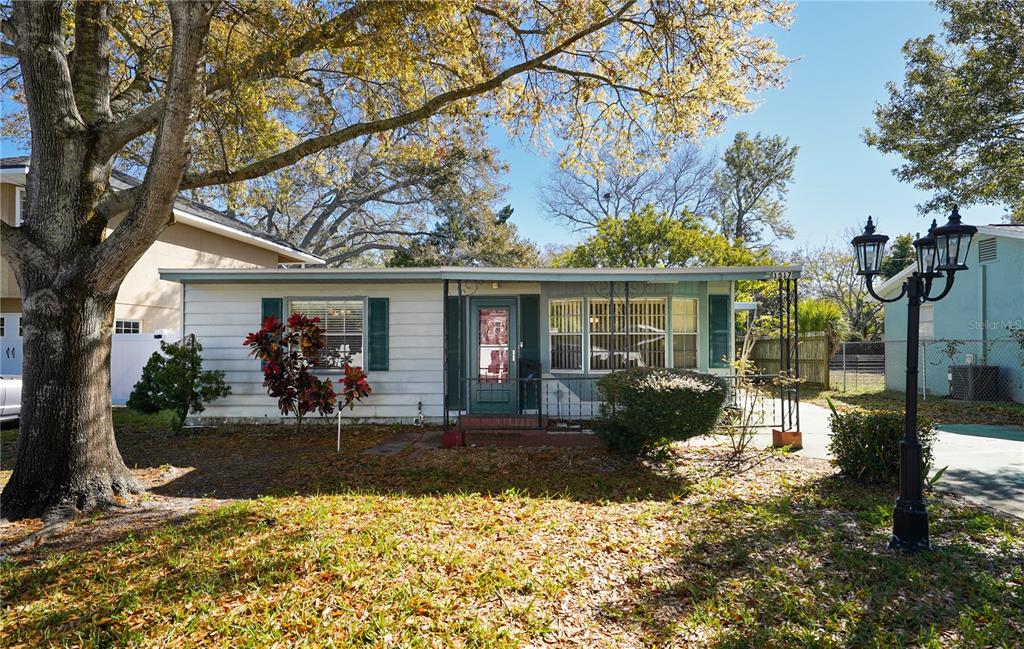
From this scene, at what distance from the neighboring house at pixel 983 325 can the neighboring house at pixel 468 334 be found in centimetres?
708

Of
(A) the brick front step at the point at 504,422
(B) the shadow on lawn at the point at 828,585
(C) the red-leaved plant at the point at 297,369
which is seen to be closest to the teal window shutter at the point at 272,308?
(C) the red-leaved plant at the point at 297,369

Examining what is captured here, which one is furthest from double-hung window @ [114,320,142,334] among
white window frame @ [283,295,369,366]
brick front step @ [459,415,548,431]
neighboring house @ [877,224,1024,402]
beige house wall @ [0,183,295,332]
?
neighboring house @ [877,224,1024,402]

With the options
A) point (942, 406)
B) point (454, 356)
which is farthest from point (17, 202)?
point (942, 406)

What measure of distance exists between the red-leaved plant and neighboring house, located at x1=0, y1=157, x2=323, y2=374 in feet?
12.0

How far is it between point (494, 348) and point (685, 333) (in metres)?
3.62

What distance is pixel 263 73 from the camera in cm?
662

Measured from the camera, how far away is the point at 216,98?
270 inches

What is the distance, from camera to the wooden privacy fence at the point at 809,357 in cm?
1609

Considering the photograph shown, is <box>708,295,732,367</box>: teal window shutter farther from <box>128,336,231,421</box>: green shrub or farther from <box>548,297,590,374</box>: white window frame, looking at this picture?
<box>128,336,231,421</box>: green shrub

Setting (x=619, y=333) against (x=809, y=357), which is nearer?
(x=619, y=333)

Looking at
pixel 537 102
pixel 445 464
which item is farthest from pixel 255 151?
pixel 445 464

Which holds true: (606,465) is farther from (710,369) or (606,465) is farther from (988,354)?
(988,354)

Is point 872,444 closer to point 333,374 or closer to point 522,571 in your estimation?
point 522,571

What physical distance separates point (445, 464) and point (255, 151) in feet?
21.2
